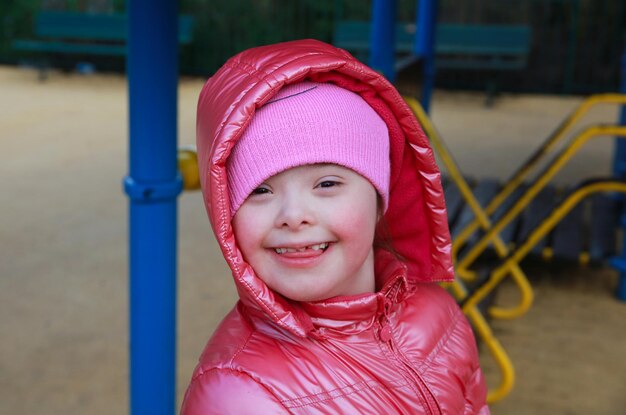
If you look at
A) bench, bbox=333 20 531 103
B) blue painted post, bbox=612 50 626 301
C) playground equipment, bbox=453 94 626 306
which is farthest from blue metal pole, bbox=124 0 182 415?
bench, bbox=333 20 531 103

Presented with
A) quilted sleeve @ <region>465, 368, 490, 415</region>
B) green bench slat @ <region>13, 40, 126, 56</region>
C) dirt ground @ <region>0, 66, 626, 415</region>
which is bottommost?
dirt ground @ <region>0, 66, 626, 415</region>

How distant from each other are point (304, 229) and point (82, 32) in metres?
11.5

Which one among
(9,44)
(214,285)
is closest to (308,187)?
(214,285)

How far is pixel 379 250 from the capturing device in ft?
4.73

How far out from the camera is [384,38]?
3.70 metres

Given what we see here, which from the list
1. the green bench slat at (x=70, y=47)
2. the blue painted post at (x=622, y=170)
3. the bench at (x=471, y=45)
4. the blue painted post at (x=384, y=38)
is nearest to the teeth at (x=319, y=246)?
the blue painted post at (x=384, y=38)

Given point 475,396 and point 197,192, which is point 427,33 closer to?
point 197,192

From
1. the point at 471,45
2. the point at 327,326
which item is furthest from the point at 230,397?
the point at 471,45

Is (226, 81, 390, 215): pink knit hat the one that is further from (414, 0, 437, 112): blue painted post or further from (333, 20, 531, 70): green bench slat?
(333, 20, 531, 70): green bench slat

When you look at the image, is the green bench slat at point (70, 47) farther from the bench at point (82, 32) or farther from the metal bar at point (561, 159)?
the metal bar at point (561, 159)

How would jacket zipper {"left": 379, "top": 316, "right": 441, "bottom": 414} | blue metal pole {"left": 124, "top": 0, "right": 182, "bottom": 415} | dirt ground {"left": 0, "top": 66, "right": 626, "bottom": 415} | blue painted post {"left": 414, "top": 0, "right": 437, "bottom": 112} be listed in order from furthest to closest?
blue painted post {"left": 414, "top": 0, "right": 437, "bottom": 112} → dirt ground {"left": 0, "top": 66, "right": 626, "bottom": 415} → blue metal pole {"left": 124, "top": 0, "right": 182, "bottom": 415} → jacket zipper {"left": 379, "top": 316, "right": 441, "bottom": 414}

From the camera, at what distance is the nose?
1110 millimetres

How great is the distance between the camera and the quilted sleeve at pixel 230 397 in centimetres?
110

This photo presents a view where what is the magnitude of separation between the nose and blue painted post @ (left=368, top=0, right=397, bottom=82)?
2.59 metres
